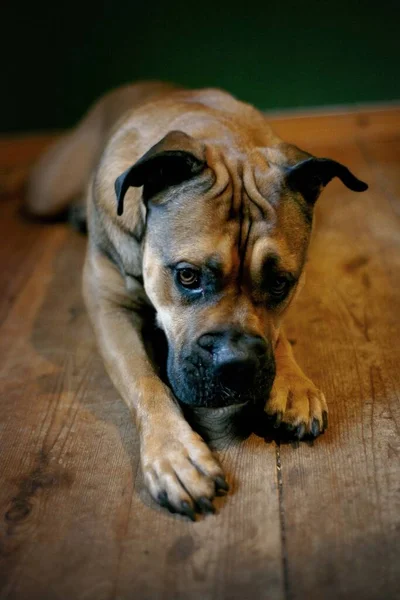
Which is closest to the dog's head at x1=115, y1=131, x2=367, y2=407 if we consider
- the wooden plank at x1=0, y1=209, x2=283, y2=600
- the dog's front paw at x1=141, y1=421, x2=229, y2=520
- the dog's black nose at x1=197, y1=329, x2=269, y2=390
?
the dog's black nose at x1=197, y1=329, x2=269, y2=390

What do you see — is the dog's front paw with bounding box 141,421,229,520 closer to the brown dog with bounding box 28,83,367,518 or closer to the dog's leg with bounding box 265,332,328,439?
the brown dog with bounding box 28,83,367,518

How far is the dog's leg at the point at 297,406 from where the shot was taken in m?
1.83

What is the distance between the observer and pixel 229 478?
1714 millimetres

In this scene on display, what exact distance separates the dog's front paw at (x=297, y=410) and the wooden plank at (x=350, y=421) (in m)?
0.04

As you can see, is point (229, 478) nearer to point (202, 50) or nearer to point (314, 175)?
point (314, 175)

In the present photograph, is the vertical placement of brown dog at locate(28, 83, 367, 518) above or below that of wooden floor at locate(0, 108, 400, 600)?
above

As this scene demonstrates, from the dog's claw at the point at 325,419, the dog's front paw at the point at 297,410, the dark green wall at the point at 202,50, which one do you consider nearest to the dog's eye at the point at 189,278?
the dog's front paw at the point at 297,410

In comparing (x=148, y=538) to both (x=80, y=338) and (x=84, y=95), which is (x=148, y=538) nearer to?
(x=80, y=338)

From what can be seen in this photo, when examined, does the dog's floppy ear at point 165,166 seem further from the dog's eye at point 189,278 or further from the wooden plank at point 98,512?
the wooden plank at point 98,512

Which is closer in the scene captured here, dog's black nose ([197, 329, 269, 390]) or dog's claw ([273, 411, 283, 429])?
dog's black nose ([197, 329, 269, 390])

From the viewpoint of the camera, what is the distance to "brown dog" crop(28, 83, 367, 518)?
1.71 meters

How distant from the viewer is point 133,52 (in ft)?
13.2

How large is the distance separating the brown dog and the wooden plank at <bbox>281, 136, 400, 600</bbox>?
132 mm

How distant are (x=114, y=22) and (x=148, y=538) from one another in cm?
324
